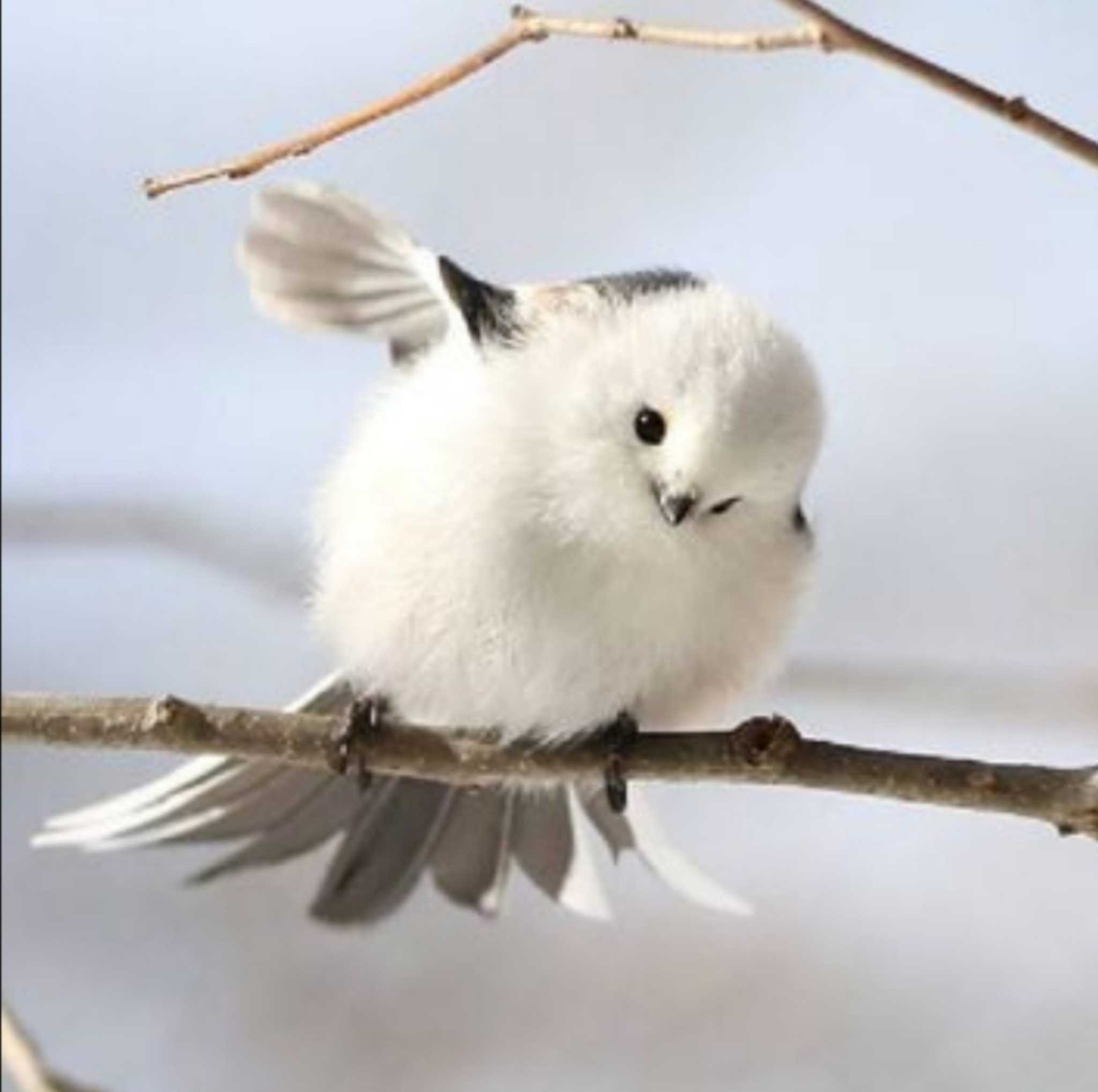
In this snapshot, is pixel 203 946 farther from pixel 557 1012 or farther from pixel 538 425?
pixel 538 425

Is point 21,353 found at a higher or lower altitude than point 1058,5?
lower

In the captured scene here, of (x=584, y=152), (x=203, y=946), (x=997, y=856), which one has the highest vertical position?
(x=584, y=152)

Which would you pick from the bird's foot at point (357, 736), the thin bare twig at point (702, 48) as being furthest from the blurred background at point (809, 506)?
the thin bare twig at point (702, 48)

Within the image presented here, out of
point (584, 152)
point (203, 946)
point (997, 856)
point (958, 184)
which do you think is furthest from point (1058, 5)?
point (203, 946)

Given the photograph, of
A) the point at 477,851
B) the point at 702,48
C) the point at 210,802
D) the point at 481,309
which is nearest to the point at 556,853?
the point at 477,851

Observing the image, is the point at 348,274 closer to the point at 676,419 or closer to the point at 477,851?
the point at 676,419

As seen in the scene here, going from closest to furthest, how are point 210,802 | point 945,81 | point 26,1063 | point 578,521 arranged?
1. point 945,81
2. point 26,1063
3. point 578,521
4. point 210,802

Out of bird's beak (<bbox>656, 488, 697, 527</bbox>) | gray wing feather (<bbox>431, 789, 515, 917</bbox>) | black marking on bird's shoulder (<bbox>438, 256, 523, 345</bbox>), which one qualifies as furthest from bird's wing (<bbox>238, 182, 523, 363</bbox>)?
gray wing feather (<bbox>431, 789, 515, 917</bbox>)
